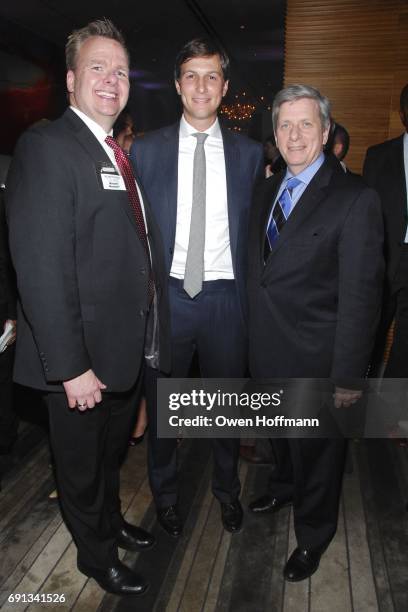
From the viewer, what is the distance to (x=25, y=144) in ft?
5.00

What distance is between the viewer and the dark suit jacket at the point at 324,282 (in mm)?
1740

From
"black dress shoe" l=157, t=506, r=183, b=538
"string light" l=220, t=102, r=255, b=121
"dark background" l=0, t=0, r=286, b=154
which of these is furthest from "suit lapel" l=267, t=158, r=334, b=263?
"string light" l=220, t=102, r=255, b=121

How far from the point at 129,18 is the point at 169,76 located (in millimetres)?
3807

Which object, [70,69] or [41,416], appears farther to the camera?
[41,416]

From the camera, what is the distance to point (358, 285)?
5.76 ft

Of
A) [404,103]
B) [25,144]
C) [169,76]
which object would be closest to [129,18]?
[169,76]

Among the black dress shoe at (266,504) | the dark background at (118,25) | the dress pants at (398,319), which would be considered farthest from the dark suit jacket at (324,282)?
the dark background at (118,25)

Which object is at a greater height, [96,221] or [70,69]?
[70,69]

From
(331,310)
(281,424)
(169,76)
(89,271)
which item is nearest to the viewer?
(89,271)

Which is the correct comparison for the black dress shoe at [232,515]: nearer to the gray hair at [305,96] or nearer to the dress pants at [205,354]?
the dress pants at [205,354]

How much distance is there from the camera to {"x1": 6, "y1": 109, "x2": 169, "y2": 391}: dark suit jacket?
4.88 feet

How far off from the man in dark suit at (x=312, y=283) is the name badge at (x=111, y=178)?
65 centimetres

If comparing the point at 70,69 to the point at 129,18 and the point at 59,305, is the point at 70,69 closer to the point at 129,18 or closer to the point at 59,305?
the point at 59,305

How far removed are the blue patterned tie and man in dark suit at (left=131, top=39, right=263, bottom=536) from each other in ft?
0.71
